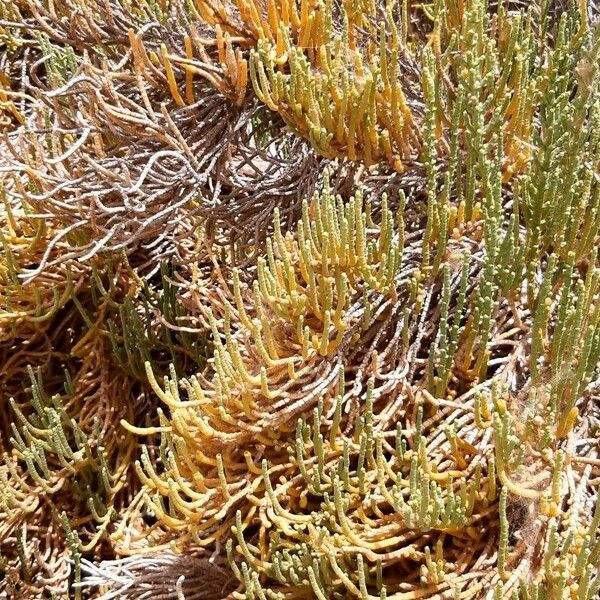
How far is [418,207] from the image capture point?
2.03 meters

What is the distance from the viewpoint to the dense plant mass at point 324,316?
1.53m

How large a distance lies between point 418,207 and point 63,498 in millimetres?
1586

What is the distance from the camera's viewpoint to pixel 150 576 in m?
2.02

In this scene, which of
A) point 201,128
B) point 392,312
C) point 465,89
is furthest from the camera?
point 201,128

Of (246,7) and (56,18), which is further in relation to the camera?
(56,18)

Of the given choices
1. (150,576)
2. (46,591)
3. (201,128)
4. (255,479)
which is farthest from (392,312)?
(46,591)

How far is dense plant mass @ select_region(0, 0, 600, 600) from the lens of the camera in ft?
5.03

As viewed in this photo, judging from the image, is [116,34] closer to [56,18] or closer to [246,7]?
[56,18]

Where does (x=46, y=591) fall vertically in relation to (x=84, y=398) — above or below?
below

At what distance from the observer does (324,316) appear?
166 cm

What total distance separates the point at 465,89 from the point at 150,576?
1585 mm

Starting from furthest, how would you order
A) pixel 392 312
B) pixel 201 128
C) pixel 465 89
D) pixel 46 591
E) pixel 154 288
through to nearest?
pixel 154 288 < pixel 46 591 < pixel 201 128 < pixel 392 312 < pixel 465 89

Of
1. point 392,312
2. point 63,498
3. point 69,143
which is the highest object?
point 69,143

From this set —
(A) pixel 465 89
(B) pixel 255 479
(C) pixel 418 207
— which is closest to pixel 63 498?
(B) pixel 255 479
